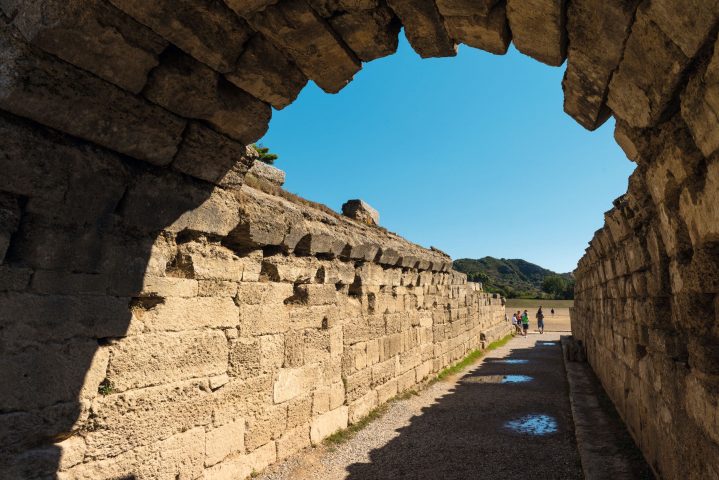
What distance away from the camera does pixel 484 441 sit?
591cm

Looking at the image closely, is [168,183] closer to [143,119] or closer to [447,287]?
[143,119]

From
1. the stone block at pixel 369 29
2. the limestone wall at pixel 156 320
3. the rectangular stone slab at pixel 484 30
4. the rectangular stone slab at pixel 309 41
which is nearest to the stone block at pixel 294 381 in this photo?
the limestone wall at pixel 156 320

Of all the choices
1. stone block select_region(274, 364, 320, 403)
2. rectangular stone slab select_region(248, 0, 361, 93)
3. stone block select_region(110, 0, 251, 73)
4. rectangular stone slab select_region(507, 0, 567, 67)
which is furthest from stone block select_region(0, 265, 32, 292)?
rectangular stone slab select_region(507, 0, 567, 67)

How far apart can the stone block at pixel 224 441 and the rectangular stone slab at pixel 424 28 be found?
365 centimetres

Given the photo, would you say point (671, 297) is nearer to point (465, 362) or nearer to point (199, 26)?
point (199, 26)

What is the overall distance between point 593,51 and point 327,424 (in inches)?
199

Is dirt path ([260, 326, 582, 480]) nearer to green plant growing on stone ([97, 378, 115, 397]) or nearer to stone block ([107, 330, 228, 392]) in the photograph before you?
stone block ([107, 330, 228, 392])

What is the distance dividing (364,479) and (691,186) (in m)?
4.04

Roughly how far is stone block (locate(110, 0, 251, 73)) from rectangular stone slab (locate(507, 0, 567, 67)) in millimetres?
1679

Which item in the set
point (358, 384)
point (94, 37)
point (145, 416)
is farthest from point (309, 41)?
point (358, 384)

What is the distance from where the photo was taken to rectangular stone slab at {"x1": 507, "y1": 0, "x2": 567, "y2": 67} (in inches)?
84.9

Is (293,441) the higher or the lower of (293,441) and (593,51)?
the lower

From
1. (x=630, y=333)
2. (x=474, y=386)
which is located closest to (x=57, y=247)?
(x=630, y=333)

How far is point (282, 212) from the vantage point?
199 inches
